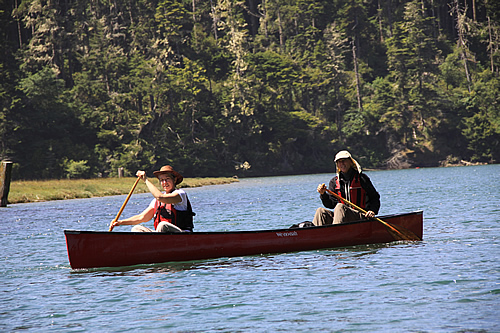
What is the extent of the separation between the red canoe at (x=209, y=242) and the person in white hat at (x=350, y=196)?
26 centimetres

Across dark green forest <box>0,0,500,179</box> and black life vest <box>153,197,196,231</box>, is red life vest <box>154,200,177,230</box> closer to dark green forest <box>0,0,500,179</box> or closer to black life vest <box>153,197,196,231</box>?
black life vest <box>153,197,196,231</box>

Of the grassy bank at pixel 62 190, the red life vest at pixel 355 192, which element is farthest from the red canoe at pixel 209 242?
the grassy bank at pixel 62 190

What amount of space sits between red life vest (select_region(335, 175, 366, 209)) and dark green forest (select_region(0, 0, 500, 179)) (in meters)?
47.1

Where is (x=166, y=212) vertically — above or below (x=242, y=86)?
below

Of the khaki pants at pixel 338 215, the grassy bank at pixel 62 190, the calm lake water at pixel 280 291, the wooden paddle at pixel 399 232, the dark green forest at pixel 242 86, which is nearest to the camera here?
the calm lake water at pixel 280 291

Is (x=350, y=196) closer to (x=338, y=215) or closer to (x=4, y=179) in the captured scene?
(x=338, y=215)

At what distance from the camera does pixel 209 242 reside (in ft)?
39.8

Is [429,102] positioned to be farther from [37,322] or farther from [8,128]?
[37,322]

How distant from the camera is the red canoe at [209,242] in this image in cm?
1147

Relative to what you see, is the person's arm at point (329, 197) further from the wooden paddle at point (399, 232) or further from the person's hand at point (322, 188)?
the wooden paddle at point (399, 232)

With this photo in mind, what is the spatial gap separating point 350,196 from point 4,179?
20.0m

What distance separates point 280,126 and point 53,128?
1015 inches

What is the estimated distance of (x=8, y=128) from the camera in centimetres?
5603

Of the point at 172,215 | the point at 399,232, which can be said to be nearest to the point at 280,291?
the point at 172,215
